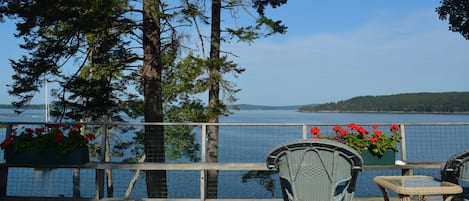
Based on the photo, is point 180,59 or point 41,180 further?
point 180,59

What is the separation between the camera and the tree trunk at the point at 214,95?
7.88 m

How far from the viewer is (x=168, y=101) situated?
11.4 meters

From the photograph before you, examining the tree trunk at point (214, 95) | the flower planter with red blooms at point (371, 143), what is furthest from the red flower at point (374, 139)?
the tree trunk at point (214, 95)

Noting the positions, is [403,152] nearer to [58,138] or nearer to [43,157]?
[58,138]

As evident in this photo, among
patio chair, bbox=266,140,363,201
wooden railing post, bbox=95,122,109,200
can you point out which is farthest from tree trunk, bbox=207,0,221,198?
patio chair, bbox=266,140,363,201

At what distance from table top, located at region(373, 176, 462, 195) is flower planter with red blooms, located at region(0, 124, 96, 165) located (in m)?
3.20

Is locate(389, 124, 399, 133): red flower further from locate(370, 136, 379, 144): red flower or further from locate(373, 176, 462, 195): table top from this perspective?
locate(373, 176, 462, 195): table top

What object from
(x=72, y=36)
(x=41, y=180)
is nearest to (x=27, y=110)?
(x=72, y=36)

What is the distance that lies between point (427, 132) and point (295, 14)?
565 cm

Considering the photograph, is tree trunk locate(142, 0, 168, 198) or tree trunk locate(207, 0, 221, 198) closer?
tree trunk locate(142, 0, 168, 198)

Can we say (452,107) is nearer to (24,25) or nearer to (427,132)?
(427,132)

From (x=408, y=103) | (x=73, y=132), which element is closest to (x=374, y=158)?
(x=73, y=132)

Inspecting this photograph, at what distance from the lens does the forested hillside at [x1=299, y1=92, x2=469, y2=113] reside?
1527 inches

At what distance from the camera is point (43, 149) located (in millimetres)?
4441
